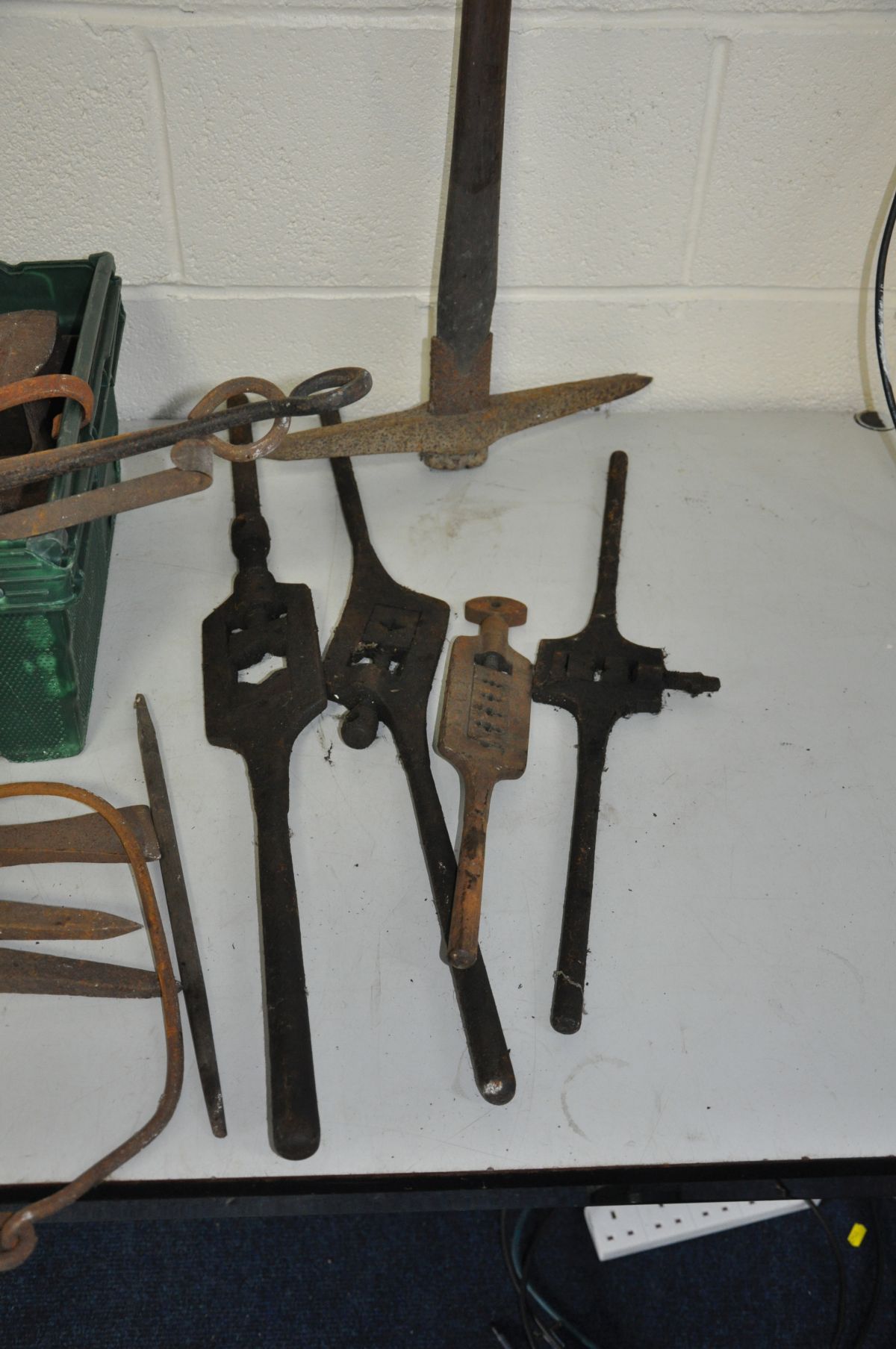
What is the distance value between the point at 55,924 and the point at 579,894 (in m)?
0.41

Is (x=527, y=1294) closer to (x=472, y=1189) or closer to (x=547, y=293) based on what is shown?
(x=472, y=1189)

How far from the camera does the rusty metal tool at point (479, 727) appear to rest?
833 millimetres

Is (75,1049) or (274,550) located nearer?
(75,1049)

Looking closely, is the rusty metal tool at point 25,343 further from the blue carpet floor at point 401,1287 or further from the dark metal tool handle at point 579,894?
the blue carpet floor at point 401,1287

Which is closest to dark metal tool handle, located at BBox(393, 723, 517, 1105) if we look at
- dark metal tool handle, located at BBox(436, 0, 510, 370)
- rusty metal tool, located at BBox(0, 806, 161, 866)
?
rusty metal tool, located at BBox(0, 806, 161, 866)

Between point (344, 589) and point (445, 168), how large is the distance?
47 centimetres

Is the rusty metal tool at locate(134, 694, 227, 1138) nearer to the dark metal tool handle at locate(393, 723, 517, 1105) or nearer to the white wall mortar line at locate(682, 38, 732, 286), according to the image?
the dark metal tool handle at locate(393, 723, 517, 1105)

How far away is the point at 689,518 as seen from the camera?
123 cm

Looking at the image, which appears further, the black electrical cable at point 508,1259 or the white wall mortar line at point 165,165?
the black electrical cable at point 508,1259

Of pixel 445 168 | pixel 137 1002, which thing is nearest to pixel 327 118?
pixel 445 168

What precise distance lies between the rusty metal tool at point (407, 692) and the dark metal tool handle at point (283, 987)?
11 centimetres

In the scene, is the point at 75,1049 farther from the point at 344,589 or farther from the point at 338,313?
the point at 338,313

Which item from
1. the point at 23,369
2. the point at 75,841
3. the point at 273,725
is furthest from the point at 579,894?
the point at 23,369

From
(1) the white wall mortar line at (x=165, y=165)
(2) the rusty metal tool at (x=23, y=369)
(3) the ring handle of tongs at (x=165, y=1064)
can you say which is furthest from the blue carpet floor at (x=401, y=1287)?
(1) the white wall mortar line at (x=165, y=165)
